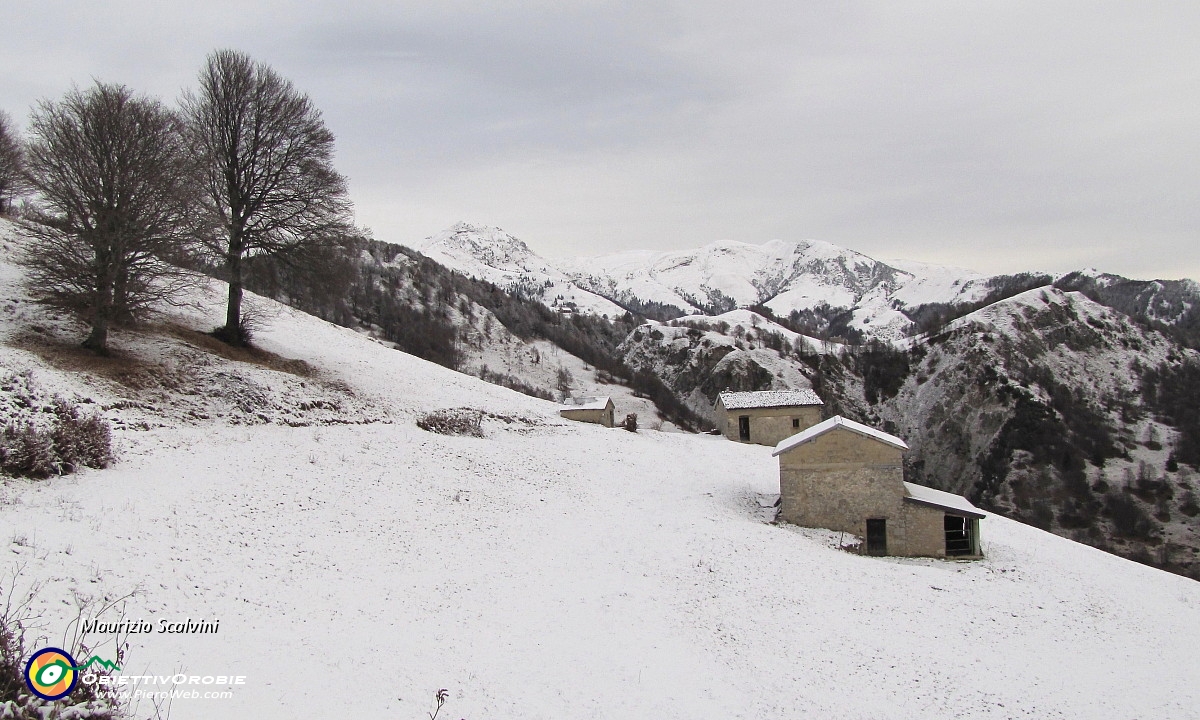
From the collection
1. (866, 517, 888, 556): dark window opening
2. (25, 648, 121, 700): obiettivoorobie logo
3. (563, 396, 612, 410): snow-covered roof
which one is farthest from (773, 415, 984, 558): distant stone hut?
(25, 648, 121, 700): obiettivoorobie logo

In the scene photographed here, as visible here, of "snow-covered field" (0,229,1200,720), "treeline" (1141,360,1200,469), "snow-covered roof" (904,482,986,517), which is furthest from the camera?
"treeline" (1141,360,1200,469)

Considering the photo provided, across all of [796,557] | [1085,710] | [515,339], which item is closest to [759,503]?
[796,557]

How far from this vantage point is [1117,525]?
232ft

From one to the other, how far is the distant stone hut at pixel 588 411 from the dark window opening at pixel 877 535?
2395 cm

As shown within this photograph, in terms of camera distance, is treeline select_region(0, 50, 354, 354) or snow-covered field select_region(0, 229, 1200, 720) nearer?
snow-covered field select_region(0, 229, 1200, 720)

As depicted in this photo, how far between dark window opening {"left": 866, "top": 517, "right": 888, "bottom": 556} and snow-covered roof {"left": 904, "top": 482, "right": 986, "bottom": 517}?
1.71 metres

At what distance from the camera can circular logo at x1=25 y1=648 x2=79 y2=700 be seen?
7.05 meters

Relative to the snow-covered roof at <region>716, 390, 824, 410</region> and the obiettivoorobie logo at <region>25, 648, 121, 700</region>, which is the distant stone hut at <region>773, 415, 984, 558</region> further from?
the obiettivoorobie logo at <region>25, 648, 121, 700</region>

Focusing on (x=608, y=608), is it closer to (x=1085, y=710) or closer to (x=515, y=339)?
(x=1085, y=710)

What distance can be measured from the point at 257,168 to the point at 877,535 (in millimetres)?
33359

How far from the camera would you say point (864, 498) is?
92.1ft

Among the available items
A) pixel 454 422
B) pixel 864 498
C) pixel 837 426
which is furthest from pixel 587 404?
pixel 864 498

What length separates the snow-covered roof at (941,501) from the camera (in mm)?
27223

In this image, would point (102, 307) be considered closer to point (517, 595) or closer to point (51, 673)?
point (517, 595)
